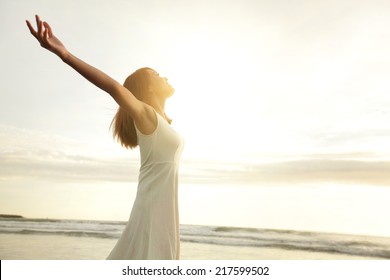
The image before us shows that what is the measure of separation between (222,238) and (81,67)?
5.96 m

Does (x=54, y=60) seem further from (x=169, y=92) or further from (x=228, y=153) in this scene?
(x=169, y=92)

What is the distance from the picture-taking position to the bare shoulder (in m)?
1.62

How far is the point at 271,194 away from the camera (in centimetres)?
710

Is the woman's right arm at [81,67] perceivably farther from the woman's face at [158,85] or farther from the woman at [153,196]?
the woman's face at [158,85]

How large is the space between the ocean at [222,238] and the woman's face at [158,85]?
3.40 m

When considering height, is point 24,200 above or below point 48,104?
below

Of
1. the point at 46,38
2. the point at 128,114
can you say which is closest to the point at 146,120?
the point at 128,114

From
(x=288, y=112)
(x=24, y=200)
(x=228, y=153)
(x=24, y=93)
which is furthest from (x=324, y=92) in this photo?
(x=24, y=200)

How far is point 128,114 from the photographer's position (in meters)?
1.83

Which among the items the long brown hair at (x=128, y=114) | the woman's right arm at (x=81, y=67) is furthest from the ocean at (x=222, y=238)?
the woman's right arm at (x=81, y=67)

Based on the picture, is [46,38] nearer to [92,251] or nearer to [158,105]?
[158,105]

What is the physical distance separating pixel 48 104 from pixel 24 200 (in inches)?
57.4

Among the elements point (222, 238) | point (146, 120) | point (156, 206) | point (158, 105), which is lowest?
point (156, 206)

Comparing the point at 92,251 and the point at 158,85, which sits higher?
the point at 158,85
